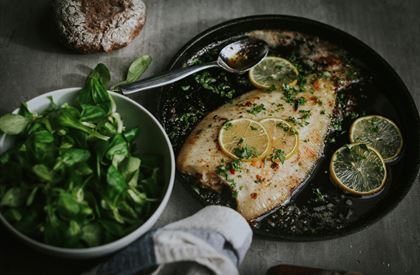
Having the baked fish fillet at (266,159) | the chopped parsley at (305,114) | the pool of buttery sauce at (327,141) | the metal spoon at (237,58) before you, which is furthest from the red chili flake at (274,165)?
the metal spoon at (237,58)

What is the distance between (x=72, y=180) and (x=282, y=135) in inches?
35.7

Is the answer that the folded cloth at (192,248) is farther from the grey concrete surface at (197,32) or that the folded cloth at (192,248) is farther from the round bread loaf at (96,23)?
the round bread loaf at (96,23)

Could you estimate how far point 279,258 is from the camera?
1940 mm

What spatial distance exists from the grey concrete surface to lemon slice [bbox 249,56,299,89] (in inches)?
16.0

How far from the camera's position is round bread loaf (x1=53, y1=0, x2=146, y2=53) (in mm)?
2211

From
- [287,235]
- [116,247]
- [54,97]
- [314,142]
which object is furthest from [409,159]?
→ [54,97]

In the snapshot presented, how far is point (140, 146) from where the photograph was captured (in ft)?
6.30

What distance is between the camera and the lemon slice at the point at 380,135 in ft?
7.08

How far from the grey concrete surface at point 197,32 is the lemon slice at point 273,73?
407mm

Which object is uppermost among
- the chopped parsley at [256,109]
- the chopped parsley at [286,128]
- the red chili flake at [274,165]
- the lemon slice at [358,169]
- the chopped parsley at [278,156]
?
the chopped parsley at [256,109]

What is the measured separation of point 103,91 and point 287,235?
84cm

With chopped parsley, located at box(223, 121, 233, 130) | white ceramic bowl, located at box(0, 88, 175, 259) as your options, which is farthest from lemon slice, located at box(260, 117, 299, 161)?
white ceramic bowl, located at box(0, 88, 175, 259)

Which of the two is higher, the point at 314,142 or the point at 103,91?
the point at 103,91

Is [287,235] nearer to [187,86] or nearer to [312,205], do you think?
[312,205]
